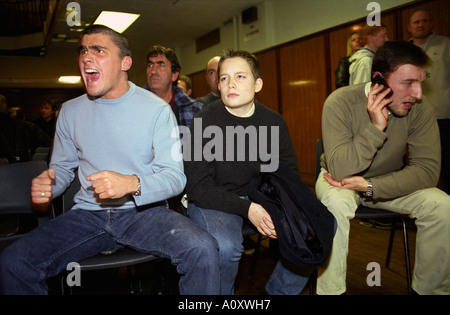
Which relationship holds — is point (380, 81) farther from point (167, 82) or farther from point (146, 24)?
point (146, 24)

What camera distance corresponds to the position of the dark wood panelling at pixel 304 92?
5.23m

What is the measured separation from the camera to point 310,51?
5.32m

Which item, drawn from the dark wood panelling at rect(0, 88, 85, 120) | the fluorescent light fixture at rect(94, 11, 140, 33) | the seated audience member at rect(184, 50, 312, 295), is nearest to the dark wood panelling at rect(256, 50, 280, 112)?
the fluorescent light fixture at rect(94, 11, 140, 33)

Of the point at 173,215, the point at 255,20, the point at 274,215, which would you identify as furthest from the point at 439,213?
the point at 255,20

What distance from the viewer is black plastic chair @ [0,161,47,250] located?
1629mm

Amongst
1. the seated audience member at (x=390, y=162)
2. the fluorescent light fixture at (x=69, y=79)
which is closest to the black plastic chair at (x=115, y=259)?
the seated audience member at (x=390, y=162)

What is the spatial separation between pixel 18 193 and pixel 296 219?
4.54 ft

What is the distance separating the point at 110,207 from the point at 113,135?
1.10 feet

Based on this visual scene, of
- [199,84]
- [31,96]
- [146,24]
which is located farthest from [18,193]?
[31,96]

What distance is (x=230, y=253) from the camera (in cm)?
147

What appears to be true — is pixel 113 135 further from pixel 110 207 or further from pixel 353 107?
pixel 353 107

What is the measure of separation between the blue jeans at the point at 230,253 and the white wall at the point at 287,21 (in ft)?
12.6

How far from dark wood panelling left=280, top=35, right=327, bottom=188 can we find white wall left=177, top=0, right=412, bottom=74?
24cm
